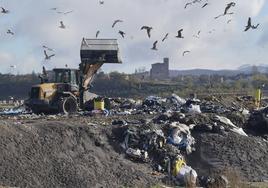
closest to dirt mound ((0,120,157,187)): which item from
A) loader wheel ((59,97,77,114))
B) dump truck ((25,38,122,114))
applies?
loader wheel ((59,97,77,114))

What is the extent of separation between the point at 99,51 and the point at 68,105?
308 cm

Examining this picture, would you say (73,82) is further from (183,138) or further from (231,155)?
(231,155)

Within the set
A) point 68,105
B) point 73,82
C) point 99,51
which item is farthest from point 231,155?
point 99,51

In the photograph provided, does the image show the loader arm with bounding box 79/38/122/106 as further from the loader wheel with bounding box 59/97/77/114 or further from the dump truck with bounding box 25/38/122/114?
the loader wheel with bounding box 59/97/77/114

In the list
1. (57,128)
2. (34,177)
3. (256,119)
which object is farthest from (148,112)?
(34,177)

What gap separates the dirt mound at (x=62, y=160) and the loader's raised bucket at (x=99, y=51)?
11.5 metres

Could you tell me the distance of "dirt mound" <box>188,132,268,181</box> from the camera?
18516mm

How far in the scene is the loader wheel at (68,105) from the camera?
27.7 metres

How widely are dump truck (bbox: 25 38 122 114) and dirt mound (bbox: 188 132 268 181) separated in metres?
9.34

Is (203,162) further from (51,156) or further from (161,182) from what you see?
(51,156)

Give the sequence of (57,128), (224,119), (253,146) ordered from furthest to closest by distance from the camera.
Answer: (224,119)
(253,146)
(57,128)

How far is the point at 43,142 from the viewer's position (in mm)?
17094

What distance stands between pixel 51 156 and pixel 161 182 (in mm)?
2731

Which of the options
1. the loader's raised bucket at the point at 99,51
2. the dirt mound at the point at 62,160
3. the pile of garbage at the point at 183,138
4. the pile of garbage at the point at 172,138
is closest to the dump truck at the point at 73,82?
the loader's raised bucket at the point at 99,51
